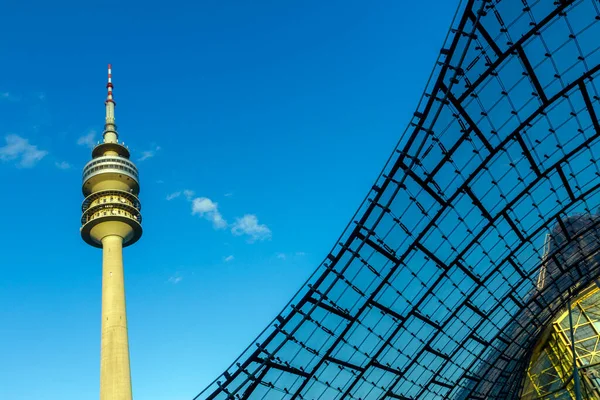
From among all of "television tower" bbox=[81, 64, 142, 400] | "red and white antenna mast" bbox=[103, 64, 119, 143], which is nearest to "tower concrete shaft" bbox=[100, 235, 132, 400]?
"television tower" bbox=[81, 64, 142, 400]

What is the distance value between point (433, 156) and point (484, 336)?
713 inches

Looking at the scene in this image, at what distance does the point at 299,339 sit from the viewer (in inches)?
1316

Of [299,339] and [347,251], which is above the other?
[347,251]

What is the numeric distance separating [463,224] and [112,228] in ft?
195

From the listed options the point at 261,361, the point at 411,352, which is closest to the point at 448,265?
the point at 411,352

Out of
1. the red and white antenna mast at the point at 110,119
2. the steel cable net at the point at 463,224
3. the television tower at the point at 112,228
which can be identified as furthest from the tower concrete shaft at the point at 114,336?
the steel cable net at the point at 463,224

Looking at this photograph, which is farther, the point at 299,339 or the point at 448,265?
the point at 448,265

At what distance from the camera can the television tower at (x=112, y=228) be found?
73.4 m

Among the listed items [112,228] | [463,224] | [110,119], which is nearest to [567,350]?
[463,224]

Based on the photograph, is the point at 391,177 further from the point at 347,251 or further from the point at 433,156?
the point at 347,251

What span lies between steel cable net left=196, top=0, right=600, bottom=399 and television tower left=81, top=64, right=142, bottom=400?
42.2 m

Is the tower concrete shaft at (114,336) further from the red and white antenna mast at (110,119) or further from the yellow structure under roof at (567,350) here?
the yellow structure under roof at (567,350)

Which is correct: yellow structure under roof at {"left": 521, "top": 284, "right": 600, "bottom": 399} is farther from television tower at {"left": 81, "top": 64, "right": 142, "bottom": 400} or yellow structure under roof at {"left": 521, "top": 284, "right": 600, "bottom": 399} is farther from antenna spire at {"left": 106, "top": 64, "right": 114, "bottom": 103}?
antenna spire at {"left": 106, "top": 64, "right": 114, "bottom": 103}

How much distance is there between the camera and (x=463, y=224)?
34.8 m
